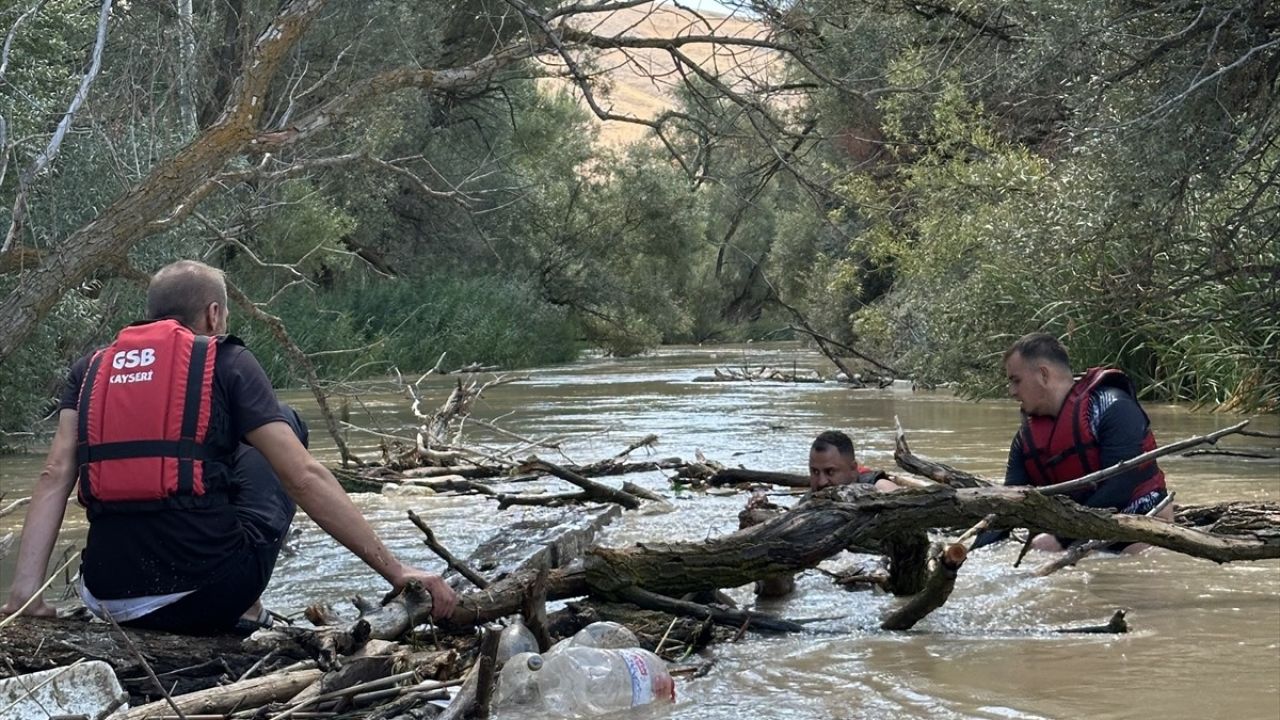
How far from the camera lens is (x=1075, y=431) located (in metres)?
7.54

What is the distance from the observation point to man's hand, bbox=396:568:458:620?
15.7 ft

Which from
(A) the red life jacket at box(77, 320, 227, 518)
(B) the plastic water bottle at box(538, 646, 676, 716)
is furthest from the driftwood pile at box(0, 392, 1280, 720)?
(A) the red life jacket at box(77, 320, 227, 518)

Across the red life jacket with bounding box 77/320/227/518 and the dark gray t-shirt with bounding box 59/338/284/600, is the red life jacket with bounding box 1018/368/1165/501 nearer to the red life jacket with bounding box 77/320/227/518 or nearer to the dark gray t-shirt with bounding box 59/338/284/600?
the dark gray t-shirt with bounding box 59/338/284/600

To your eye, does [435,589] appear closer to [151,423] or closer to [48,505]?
[151,423]

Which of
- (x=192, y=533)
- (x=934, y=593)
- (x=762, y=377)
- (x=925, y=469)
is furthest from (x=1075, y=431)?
(x=762, y=377)

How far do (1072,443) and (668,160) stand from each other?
14.7 metres

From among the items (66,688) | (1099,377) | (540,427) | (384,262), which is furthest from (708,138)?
(384,262)

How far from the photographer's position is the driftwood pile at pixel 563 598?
439 cm

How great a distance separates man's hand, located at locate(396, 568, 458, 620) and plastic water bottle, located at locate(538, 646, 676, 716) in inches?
14.4

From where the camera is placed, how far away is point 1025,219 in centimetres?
1695

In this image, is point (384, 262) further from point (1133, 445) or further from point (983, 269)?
point (1133, 445)

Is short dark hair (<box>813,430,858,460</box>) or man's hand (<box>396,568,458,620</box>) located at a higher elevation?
Answer: short dark hair (<box>813,430,858,460</box>)

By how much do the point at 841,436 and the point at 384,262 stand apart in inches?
1084

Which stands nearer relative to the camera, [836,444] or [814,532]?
[814,532]
